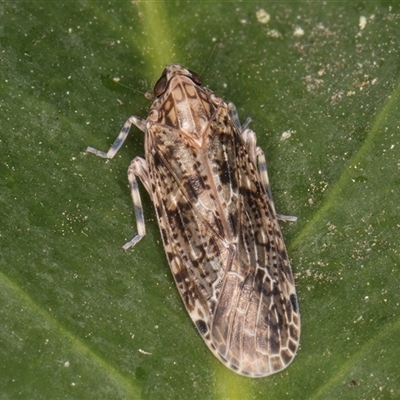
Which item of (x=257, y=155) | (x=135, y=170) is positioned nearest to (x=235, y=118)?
(x=257, y=155)

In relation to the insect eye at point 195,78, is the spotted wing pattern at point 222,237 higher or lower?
lower

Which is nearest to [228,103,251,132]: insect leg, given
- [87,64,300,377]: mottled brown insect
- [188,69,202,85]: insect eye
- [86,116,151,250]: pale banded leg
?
[87,64,300,377]: mottled brown insect

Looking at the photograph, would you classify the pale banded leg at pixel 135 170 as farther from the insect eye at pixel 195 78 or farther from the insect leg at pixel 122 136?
the insect eye at pixel 195 78

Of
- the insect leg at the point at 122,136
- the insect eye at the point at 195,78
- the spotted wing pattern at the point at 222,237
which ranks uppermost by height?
the insect eye at the point at 195,78

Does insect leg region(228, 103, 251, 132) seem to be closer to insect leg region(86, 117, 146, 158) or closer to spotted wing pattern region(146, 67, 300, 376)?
spotted wing pattern region(146, 67, 300, 376)

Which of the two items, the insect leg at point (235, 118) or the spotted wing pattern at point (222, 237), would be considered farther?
the insect leg at point (235, 118)

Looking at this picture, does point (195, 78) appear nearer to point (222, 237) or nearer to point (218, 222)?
point (218, 222)

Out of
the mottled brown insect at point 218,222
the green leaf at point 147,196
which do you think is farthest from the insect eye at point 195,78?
the green leaf at point 147,196
